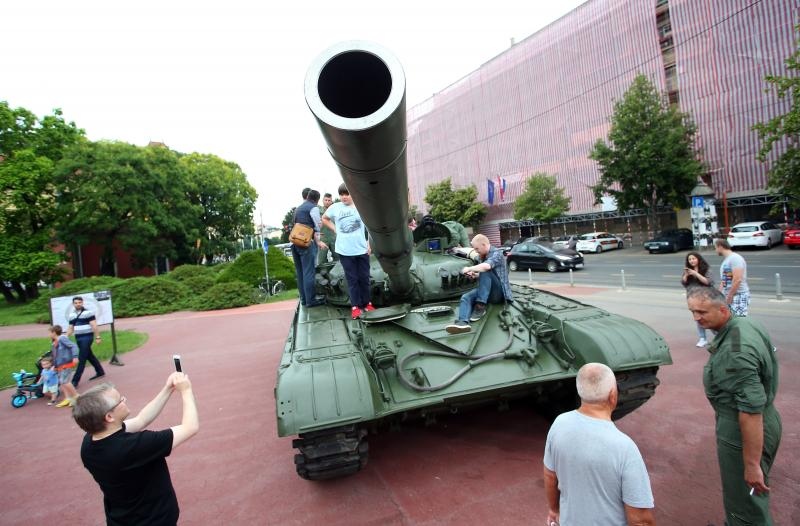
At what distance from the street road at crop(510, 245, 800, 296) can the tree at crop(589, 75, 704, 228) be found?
12.1ft

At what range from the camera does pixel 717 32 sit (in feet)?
87.9

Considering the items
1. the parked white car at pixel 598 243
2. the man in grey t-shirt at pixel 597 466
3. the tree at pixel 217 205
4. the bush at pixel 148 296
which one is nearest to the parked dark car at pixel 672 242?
the parked white car at pixel 598 243

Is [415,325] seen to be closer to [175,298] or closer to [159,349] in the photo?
[159,349]

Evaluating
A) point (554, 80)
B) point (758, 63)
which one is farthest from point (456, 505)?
point (554, 80)

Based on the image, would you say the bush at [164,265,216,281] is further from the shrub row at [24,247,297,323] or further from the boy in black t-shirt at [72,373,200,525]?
the boy in black t-shirt at [72,373,200,525]

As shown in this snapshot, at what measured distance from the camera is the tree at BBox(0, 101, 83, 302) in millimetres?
22531

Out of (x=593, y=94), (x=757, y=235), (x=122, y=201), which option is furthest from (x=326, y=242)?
(x=593, y=94)

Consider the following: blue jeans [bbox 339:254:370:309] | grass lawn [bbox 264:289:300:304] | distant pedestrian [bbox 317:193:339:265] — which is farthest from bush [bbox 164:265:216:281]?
blue jeans [bbox 339:254:370:309]

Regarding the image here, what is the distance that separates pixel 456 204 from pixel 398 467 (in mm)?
41099

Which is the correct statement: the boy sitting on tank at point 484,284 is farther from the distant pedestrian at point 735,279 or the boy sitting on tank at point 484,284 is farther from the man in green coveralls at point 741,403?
the distant pedestrian at point 735,279

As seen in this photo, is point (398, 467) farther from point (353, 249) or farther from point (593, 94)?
point (593, 94)

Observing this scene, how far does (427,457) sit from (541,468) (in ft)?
3.44

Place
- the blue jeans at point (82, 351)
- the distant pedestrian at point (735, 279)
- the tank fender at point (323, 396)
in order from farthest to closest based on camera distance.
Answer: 1. the blue jeans at point (82, 351)
2. the distant pedestrian at point (735, 279)
3. the tank fender at point (323, 396)

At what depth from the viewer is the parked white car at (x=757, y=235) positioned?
22.5m
